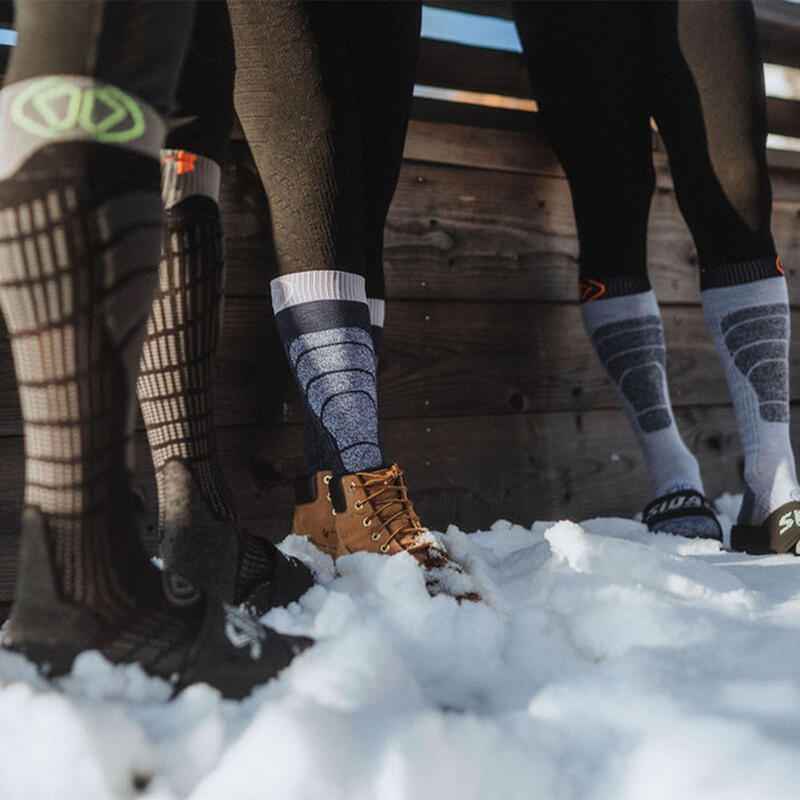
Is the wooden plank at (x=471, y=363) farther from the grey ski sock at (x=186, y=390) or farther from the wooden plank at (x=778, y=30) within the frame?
the wooden plank at (x=778, y=30)

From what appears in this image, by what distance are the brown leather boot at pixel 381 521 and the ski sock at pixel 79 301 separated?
1.12 ft

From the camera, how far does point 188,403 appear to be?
76 centimetres

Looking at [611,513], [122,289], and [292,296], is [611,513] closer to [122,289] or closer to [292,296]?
[292,296]

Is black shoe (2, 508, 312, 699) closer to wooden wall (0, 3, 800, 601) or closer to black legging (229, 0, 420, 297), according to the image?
black legging (229, 0, 420, 297)

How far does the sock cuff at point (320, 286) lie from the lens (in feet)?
2.92

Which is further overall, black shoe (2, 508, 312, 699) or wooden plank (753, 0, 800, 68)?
wooden plank (753, 0, 800, 68)

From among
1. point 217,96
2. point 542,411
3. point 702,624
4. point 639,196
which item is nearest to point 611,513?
point 542,411

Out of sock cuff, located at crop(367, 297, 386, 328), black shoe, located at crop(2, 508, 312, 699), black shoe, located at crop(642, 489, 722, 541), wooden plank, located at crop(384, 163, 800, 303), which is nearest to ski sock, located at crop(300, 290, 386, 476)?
sock cuff, located at crop(367, 297, 386, 328)

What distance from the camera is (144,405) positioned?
77cm

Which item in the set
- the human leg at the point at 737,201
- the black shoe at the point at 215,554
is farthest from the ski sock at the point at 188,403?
the human leg at the point at 737,201

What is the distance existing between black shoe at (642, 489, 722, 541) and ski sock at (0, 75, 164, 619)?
3.25 ft

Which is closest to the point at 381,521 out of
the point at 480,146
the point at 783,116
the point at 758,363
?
the point at 758,363

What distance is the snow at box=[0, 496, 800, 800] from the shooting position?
17.8 inches

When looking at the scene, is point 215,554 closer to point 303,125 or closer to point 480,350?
point 303,125
